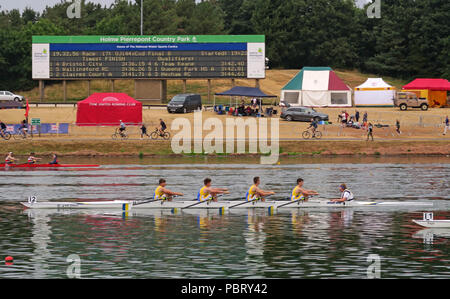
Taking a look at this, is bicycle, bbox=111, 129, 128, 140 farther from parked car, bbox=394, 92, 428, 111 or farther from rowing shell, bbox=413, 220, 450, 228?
rowing shell, bbox=413, 220, 450, 228

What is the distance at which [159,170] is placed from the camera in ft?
175

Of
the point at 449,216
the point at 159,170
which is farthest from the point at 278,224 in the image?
the point at 159,170

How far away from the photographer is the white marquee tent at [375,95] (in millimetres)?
90438

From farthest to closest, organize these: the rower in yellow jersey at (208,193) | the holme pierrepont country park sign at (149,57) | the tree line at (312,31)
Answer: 1. the tree line at (312,31)
2. the holme pierrepont country park sign at (149,57)
3. the rower in yellow jersey at (208,193)

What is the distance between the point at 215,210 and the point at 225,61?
47.1 meters

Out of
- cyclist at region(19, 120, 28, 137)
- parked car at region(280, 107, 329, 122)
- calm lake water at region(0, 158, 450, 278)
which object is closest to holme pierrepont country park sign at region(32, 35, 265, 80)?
parked car at region(280, 107, 329, 122)

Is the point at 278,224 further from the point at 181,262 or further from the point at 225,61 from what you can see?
the point at 225,61

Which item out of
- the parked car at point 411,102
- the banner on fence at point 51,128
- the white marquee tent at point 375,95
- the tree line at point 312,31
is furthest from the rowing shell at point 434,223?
the tree line at point 312,31

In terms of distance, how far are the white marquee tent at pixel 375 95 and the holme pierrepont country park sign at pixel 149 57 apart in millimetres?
17025

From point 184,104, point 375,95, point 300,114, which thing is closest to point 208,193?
point 300,114

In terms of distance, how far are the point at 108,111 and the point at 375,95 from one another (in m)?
36.6

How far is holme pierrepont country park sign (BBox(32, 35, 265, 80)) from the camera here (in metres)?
79.9

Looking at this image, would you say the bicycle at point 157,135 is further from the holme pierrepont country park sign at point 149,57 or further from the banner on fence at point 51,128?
→ the holme pierrepont country park sign at point 149,57

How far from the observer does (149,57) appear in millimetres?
81188
